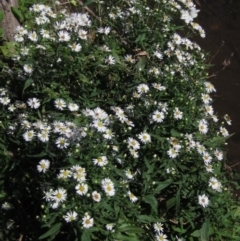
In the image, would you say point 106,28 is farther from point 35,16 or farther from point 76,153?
point 76,153

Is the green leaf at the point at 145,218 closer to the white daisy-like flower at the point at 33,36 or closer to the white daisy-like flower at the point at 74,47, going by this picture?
the white daisy-like flower at the point at 74,47

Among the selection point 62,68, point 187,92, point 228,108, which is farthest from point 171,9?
point 228,108

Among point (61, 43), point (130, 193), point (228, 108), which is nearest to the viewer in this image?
point (130, 193)

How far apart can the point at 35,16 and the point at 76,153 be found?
115 centimetres

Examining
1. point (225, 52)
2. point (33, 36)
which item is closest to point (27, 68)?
point (33, 36)

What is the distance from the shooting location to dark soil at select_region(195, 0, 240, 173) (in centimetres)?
511

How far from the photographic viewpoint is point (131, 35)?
3758mm

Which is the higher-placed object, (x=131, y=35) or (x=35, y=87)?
(x=131, y=35)

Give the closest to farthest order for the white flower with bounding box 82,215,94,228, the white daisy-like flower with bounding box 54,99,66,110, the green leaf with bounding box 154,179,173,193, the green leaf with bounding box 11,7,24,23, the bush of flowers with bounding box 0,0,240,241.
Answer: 1. the white flower with bounding box 82,215,94,228
2. the bush of flowers with bounding box 0,0,240,241
3. the green leaf with bounding box 154,179,173,193
4. the white daisy-like flower with bounding box 54,99,66,110
5. the green leaf with bounding box 11,7,24,23

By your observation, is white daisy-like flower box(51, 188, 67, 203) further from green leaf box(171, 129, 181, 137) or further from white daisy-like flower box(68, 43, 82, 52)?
white daisy-like flower box(68, 43, 82, 52)

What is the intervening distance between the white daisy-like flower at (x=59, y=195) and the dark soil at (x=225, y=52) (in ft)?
7.60

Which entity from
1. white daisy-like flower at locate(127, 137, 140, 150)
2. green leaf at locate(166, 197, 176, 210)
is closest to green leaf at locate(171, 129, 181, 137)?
white daisy-like flower at locate(127, 137, 140, 150)

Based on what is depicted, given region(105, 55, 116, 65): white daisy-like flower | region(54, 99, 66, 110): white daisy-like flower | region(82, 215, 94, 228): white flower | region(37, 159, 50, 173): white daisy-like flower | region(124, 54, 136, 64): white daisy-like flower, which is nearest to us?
region(82, 215, 94, 228): white flower

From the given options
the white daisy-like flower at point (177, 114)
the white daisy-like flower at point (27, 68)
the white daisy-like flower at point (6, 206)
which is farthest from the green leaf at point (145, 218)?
the white daisy-like flower at point (27, 68)
